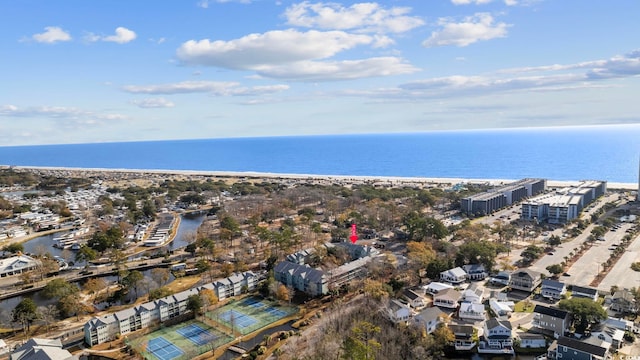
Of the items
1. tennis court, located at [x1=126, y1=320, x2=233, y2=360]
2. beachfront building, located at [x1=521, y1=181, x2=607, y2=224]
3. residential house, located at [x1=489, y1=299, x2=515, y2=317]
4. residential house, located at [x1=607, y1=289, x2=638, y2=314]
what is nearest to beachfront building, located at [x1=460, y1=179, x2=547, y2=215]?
beachfront building, located at [x1=521, y1=181, x2=607, y2=224]

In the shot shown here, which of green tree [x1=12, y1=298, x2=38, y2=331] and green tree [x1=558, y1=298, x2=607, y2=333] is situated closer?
green tree [x1=558, y1=298, x2=607, y2=333]

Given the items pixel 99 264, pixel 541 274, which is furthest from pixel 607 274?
pixel 99 264

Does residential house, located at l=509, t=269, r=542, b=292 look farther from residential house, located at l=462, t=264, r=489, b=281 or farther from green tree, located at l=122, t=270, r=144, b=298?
green tree, located at l=122, t=270, r=144, b=298

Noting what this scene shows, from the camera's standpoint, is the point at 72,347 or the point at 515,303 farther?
the point at 515,303

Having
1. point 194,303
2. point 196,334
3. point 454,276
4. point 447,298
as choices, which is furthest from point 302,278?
point 454,276

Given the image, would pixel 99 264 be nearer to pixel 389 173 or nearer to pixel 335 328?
pixel 335 328

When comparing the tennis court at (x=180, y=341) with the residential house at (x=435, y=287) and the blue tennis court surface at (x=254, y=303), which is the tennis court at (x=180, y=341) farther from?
the residential house at (x=435, y=287)

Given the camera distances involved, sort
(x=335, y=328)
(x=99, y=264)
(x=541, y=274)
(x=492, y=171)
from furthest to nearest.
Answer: (x=492, y=171) < (x=99, y=264) < (x=541, y=274) < (x=335, y=328)
